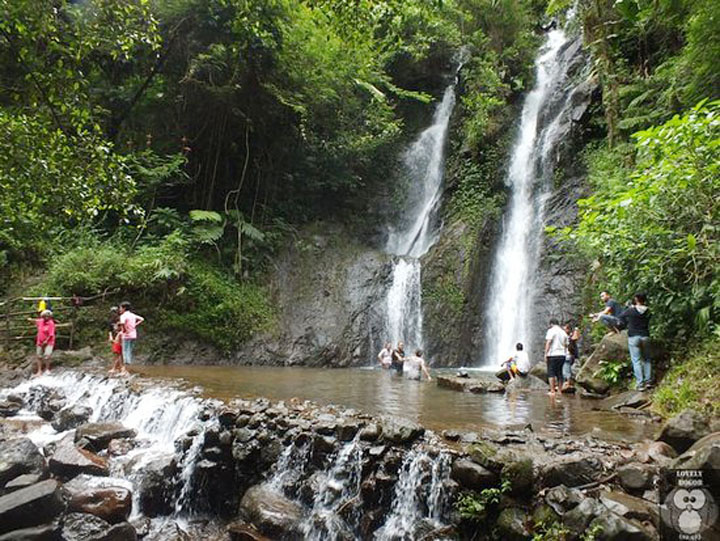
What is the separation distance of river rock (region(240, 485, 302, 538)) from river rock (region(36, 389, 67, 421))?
5.73 metres

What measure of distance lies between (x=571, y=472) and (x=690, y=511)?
3.19 feet

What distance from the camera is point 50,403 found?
32.0ft

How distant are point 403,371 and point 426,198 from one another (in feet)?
34.4

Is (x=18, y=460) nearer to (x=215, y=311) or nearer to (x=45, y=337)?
(x=45, y=337)

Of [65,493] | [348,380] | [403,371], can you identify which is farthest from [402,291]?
[65,493]

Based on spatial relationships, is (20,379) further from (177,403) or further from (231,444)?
(231,444)

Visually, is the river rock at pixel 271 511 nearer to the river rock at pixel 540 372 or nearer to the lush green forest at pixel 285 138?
A: the lush green forest at pixel 285 138

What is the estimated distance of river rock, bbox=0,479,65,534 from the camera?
17.4 feet

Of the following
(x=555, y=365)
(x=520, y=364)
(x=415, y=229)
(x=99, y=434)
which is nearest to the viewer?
(x=99, y=434)

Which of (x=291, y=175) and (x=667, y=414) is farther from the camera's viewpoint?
(x=291, y=175)

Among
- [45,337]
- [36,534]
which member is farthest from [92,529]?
[45,337]

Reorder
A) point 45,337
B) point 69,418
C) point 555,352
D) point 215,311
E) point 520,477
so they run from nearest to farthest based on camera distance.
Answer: point 520,477 → point 69,418 → point 555,352 → point 45,337 → point 215,311

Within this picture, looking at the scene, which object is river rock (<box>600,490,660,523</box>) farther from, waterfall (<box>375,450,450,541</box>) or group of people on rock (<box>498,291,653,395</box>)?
group of people on rock (<box>498,291,653,395</box>)

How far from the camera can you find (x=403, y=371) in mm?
12969
